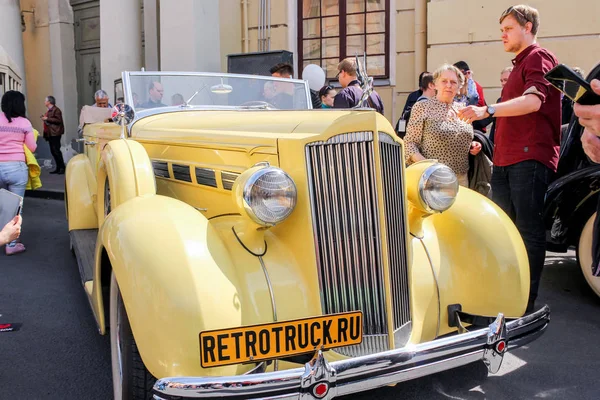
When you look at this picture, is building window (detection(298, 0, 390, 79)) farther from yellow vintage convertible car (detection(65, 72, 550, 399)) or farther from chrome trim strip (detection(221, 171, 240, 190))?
chrome trim strip (detection(221, 171, 240, 190))

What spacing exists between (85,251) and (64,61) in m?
10.9

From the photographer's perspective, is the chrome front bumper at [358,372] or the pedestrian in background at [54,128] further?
the pedestrian in background at [54,128]

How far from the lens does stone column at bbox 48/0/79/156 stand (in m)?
13.2

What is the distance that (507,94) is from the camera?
346 cm

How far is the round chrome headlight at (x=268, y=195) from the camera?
2154 mm

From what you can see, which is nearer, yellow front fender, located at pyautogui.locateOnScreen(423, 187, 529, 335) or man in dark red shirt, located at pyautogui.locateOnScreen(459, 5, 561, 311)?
yellow front fender, located at pyautogui.locateOnScreen(423, 187, 529, 335)

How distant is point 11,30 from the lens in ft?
40.6

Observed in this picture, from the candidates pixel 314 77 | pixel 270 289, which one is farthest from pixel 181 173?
pixel 314 77

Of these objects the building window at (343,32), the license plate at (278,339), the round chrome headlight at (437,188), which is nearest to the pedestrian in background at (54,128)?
the building window at (343,32)

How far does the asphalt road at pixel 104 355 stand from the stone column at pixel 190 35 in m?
5.49

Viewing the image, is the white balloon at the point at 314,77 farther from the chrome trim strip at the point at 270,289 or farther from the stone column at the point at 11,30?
the stone column at the point at 11,30

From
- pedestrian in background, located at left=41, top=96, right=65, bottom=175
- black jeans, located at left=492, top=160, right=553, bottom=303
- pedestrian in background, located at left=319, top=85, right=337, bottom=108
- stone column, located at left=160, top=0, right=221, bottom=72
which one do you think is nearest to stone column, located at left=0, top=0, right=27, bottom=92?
pedestrian in background, located at left=41, top=96, right=65, bottom=175

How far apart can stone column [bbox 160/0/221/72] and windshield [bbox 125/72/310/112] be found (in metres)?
5.43

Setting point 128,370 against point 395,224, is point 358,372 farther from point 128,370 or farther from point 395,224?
point 128,370
